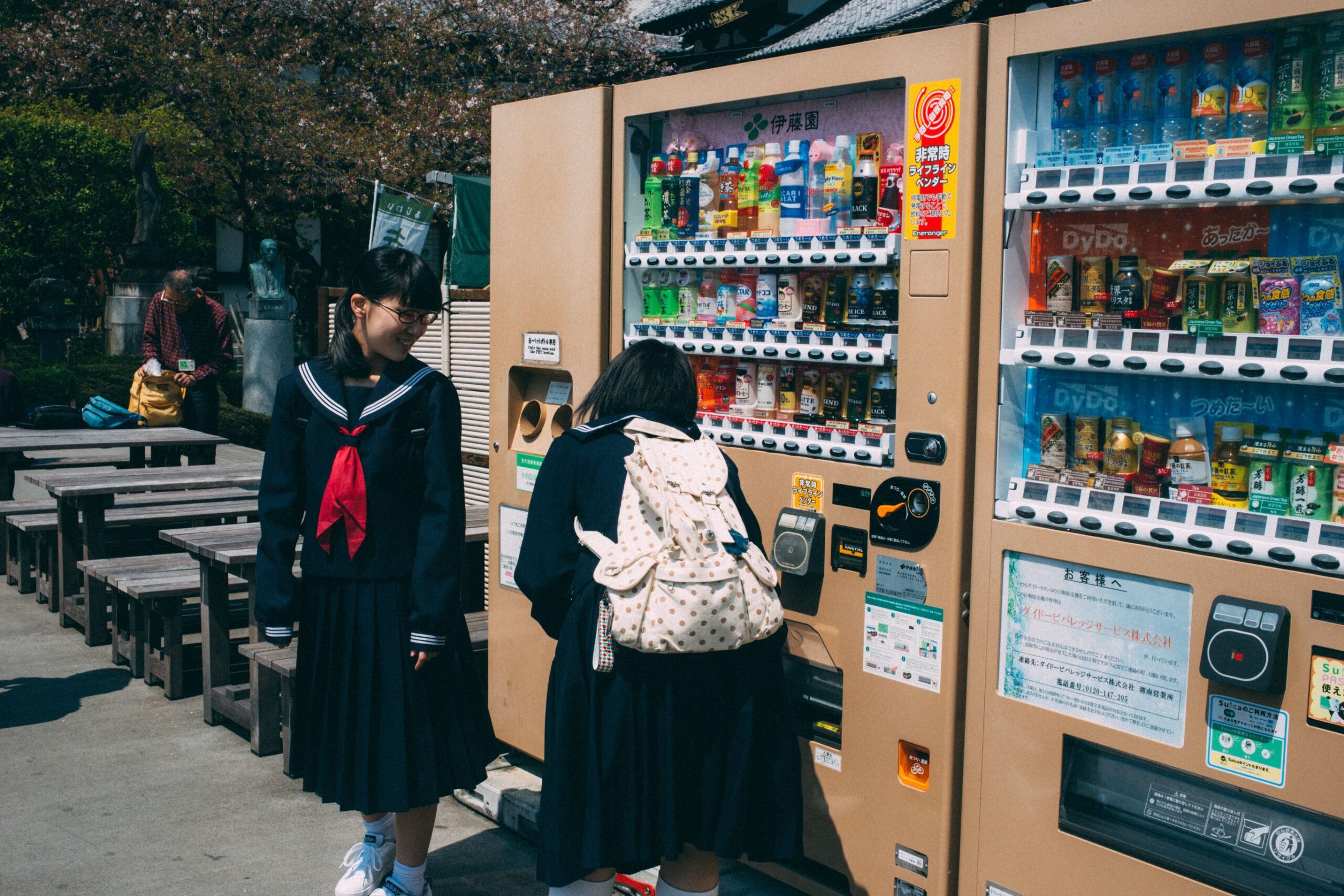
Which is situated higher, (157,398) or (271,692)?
(157,398)

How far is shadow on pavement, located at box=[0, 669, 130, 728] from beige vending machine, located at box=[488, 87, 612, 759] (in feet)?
6.98

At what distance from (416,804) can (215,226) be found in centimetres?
2202

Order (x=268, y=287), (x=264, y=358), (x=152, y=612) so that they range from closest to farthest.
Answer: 1. (x=152, y=612)
2. (x=264, y=358)
3. (x=268, y=287)

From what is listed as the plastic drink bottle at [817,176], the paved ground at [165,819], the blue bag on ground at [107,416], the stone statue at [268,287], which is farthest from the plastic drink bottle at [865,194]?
the stone statue at [268,287]

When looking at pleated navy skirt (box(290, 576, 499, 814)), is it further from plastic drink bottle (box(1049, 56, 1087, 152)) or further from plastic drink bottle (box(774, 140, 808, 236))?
plastic drink bottle (box(1049, 56, 1087, 152))

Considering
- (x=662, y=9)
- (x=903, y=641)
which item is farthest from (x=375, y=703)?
(x=662, y=9)

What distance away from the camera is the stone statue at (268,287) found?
640 inches

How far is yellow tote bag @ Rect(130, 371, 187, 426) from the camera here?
25.8ft

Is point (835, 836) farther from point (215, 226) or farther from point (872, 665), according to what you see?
point (215, 226)

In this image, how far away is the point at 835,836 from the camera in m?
3.10

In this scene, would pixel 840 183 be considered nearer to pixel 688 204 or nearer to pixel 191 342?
pixel 688 204

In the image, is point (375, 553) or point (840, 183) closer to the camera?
point (375, 553)

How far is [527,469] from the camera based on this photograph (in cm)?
399

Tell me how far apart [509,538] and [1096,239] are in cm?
226
